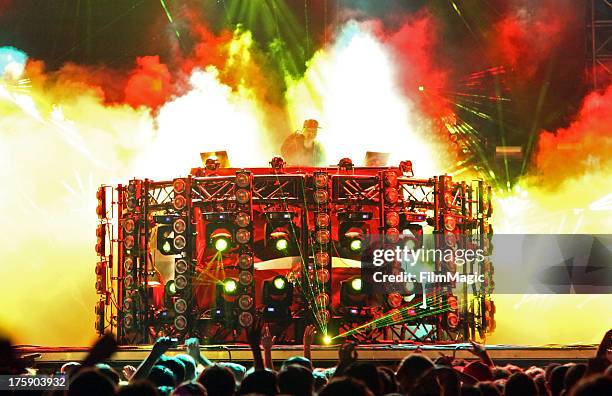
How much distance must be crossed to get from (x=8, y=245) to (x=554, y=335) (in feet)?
38.3

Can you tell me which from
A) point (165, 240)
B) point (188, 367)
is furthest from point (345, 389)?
point (165, 240)

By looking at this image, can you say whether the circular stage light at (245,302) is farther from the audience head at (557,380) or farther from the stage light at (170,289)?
the audience head at (557,380)

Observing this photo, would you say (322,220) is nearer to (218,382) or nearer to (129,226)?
(129,226)

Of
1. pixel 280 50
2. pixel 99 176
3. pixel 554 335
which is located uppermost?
pixel 280 50

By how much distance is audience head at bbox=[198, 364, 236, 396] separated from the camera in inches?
169

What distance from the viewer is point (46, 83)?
18844 mm

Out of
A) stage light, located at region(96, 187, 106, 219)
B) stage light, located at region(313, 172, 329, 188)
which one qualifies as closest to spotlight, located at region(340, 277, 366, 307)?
stage light, located at region(313, 172, 329, 188)

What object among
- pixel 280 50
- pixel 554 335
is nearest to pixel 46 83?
pixel 280 50

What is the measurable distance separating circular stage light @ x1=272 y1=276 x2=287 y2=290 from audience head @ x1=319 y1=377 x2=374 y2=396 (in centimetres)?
1050

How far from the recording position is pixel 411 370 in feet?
15.7

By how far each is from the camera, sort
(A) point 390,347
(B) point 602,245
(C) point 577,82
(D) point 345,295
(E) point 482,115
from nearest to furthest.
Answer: (A) point 390,347, (D) point 345,295, (B) point 602,245, (C) point 577,82, (E) point 482,115

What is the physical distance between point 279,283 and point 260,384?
9908 mm

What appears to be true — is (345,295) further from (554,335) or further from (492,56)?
(492,56)

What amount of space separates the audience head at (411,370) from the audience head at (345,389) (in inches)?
41.9
